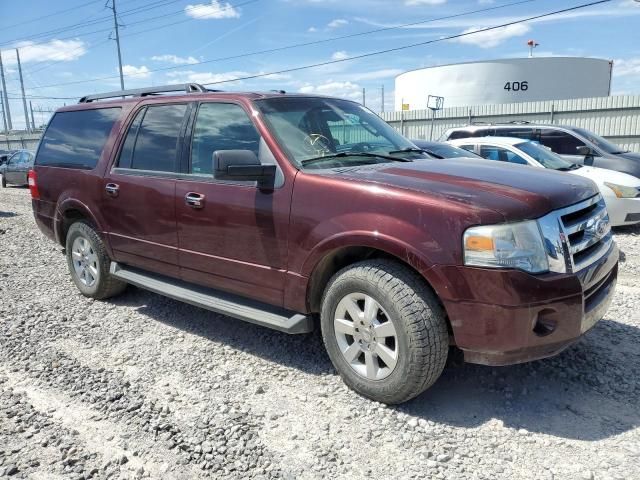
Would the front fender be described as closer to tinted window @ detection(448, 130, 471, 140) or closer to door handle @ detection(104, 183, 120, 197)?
door handle @ detection(104, 183, 120, 197)

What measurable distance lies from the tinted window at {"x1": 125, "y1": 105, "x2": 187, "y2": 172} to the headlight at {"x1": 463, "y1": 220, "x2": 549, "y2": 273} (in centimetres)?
252

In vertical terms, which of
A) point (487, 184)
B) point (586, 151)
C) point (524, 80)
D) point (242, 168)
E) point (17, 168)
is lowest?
point (17, 168)

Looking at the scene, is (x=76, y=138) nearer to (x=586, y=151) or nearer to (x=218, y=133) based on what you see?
(x=218, y=133)

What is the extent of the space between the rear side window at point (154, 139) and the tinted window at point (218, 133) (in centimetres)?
23

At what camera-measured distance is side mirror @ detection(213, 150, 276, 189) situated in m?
3.34

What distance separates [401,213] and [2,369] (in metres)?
3.24

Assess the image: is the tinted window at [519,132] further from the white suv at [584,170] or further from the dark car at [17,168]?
the dark car at [17,168]

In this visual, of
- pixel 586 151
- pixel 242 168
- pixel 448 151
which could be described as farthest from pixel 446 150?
pixel 242 168

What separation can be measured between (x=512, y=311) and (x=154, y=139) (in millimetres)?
3222

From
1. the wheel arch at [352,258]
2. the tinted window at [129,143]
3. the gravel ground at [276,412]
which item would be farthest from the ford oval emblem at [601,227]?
the tinted window at [129,143]

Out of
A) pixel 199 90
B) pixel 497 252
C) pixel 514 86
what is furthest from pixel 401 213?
pixel 514 86

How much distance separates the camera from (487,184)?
10.1 feet

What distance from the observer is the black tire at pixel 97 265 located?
5.12 m

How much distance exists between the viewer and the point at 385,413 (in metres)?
3.19
